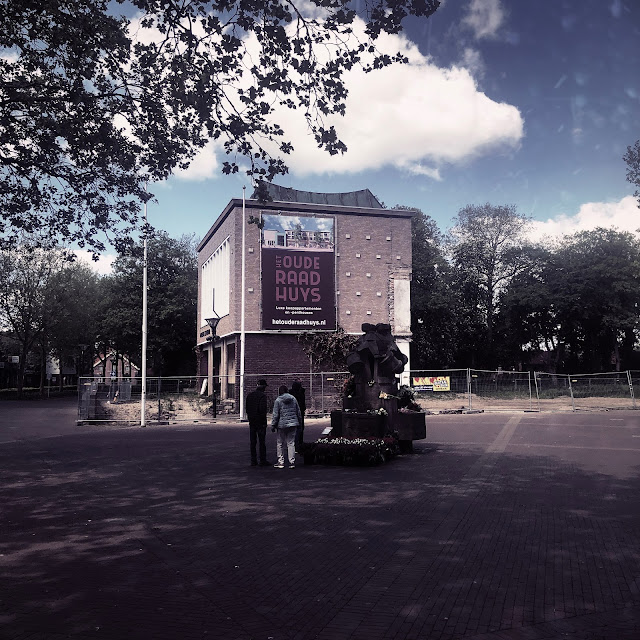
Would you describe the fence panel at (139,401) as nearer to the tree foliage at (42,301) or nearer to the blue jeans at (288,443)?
the blue jeans at (288,443)

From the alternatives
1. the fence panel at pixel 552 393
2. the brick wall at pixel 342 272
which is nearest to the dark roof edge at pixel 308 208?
the brick wall at pixel 342 272

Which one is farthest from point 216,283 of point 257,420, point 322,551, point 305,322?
point 322,551

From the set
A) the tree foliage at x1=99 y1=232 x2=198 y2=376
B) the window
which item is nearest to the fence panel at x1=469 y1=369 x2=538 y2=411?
the window

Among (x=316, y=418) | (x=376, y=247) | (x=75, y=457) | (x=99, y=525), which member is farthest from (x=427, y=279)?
(x=99, y=525)

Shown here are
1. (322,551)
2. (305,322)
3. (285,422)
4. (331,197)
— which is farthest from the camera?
(331,197)

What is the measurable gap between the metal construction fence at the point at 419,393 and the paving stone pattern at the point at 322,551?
1277 centimetres

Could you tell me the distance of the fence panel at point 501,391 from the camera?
94.4ft

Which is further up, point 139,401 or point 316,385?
point 316,385

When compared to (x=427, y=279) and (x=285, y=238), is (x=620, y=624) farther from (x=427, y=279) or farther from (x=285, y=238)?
(x=427, y=279)

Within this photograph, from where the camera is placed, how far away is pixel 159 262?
52.5 m

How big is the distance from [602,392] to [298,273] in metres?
16.3

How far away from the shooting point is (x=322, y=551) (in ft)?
21.0

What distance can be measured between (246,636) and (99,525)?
4.06 m

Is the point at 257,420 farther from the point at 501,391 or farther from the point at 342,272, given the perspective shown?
the point at 342,272
